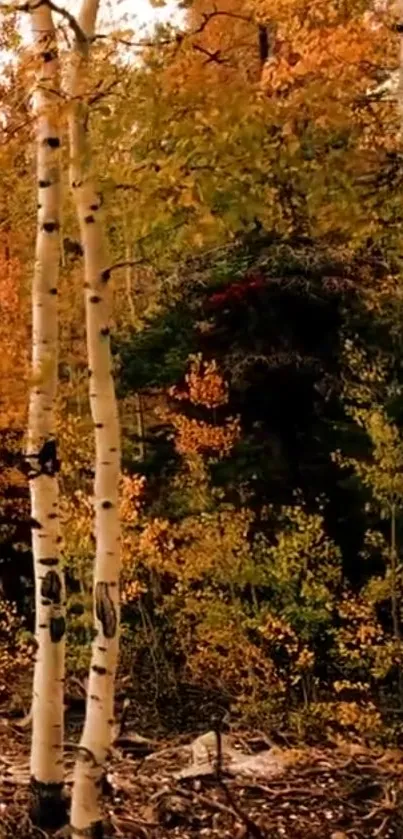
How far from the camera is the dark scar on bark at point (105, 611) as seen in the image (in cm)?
570

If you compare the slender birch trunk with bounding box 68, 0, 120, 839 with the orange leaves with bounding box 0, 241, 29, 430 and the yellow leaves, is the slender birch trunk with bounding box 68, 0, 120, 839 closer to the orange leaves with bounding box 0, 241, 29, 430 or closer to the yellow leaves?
the yellow leaves

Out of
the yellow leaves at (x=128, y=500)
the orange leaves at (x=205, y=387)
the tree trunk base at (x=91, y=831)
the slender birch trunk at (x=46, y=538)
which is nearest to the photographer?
the tree trunk base at (x=91, y=831)

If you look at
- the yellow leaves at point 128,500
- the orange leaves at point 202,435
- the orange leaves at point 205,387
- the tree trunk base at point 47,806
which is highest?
the orange leaves at point 205,387

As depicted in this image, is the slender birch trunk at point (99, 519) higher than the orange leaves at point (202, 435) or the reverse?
the reverse

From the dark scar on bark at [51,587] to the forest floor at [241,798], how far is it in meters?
1.32

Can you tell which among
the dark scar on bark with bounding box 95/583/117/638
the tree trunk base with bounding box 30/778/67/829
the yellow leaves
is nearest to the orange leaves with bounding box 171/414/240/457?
the yellow leaves

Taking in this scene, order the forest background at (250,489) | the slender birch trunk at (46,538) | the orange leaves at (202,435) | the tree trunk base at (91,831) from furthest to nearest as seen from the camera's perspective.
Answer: the orange leaves at (202,435) < the forest background at (250,489) < the slender birch trunk at (46,538) < the tree trunk base at (91,831)

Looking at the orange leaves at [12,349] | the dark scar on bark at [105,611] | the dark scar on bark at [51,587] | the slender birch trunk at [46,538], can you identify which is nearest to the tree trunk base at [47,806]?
the slender birch trunk at [46,538]

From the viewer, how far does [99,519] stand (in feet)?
19.3

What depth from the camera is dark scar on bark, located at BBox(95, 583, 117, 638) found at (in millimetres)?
5699

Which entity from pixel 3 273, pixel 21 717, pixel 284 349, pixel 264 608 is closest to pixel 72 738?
pixel 21 717

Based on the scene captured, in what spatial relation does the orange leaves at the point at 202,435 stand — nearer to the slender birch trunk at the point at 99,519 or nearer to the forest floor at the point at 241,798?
the forest floor at the point at 241,798

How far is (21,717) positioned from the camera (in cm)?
1223

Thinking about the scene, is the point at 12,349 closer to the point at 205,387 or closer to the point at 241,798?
the point at 205,387
